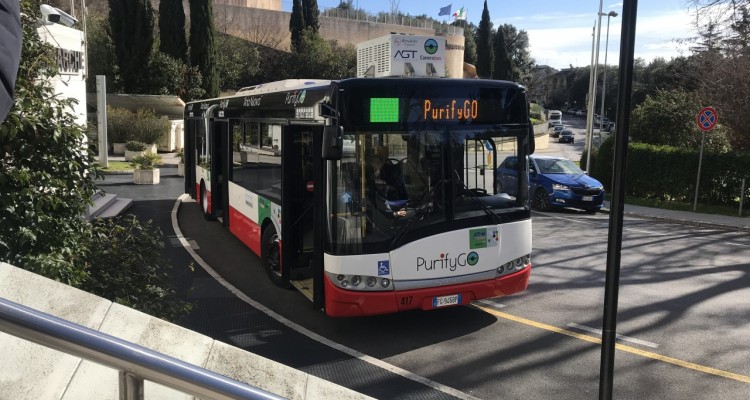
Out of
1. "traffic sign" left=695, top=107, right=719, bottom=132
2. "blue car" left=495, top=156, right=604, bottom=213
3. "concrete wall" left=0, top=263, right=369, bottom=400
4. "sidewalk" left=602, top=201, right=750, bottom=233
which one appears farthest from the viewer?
"blue car" left=495, top=156, right=604, bottom=213

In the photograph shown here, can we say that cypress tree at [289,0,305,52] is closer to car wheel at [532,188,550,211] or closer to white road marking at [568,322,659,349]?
car wheel at [532,188,550,211]

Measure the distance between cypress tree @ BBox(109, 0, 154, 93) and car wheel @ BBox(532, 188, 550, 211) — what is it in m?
27.8

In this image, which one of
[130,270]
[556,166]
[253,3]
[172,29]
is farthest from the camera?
[253,3]

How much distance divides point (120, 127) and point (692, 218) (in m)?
27.0

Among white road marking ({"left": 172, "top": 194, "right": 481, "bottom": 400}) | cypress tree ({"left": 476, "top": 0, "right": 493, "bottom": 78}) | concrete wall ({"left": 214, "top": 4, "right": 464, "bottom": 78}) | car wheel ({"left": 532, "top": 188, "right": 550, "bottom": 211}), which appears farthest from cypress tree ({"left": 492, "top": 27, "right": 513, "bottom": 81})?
white road marking ({"left": 172, "top": 194, "right": 481, "bottom": 400})

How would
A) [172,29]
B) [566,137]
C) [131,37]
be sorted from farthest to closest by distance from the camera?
[566,137] < [172,29] < [131,37]

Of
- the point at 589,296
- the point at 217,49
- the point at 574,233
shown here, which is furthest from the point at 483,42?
the point at 589,296

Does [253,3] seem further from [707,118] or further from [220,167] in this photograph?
[220,167]

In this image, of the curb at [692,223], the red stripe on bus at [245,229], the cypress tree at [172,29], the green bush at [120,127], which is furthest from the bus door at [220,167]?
the cypress tree at [172,29]

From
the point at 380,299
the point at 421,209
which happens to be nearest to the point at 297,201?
the point at 421,209

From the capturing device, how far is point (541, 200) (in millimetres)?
18562

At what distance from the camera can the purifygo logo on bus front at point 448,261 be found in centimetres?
700

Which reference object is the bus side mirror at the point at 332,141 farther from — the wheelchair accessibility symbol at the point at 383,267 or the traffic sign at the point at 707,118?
the traffic sign at the point at 707,118

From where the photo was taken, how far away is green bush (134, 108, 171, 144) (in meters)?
32.2
